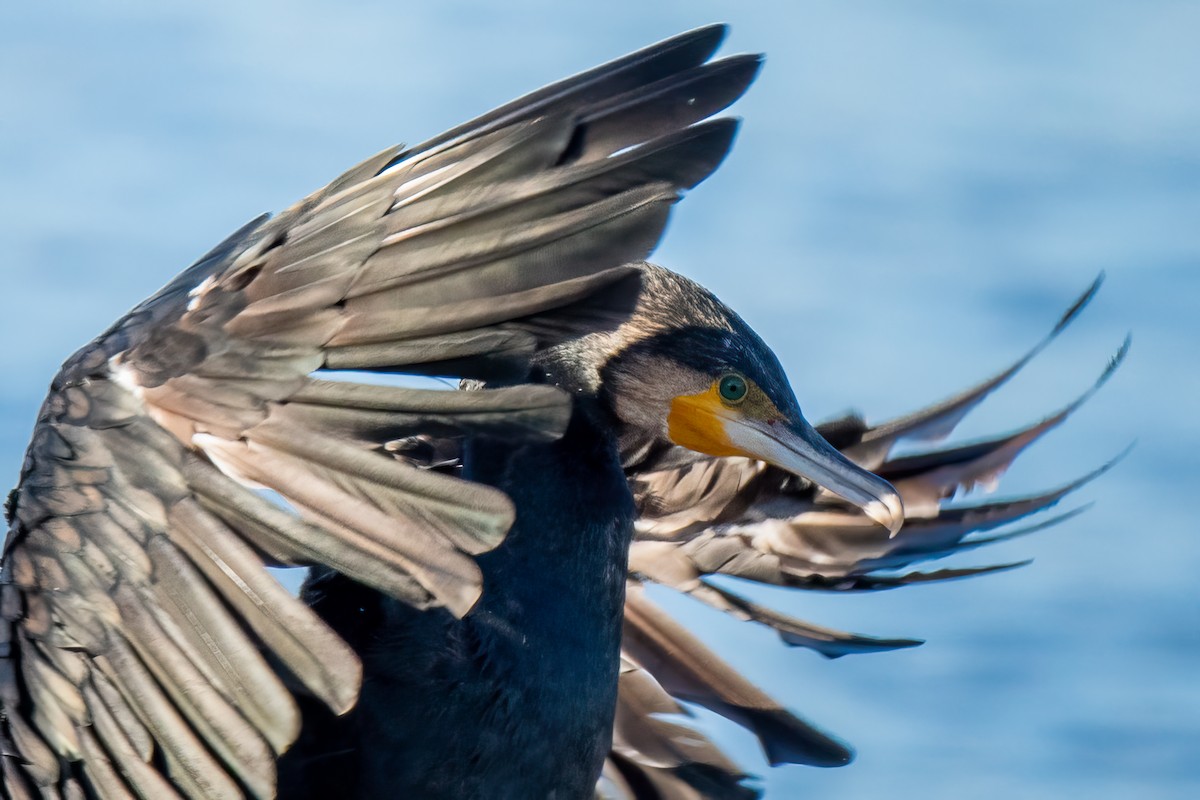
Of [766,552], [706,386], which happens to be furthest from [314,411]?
Result: [766,552]

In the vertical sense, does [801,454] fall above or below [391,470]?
above

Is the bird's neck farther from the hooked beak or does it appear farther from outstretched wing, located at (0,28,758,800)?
outstretched wing, located at (0,28,758,800)

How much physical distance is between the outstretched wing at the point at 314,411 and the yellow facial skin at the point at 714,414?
669mm

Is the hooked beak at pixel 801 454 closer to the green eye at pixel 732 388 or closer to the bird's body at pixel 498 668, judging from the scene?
the green eye at pixel 732 388

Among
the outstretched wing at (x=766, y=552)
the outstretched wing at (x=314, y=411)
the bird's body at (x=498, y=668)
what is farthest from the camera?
the outstretched wing at (x=766, y=552)

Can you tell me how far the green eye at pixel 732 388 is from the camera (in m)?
2.98

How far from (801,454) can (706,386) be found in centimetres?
19

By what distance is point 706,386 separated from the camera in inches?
118

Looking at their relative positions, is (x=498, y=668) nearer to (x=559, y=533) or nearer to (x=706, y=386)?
(x=559, y=533)

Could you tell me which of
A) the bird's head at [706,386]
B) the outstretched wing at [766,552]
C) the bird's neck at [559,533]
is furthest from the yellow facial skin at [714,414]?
the outstretched wing at [766,552]

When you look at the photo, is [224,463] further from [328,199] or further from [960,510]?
[960,510]

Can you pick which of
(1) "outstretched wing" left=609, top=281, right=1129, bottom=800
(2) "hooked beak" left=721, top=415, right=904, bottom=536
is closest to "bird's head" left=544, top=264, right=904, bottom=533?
(2) "hooked beak" left=721, top=415, right=904, bottom=536

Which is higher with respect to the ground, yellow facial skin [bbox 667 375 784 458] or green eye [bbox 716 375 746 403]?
green eye [bbox 716 375 746 403]

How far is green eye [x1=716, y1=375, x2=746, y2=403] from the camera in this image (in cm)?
298
